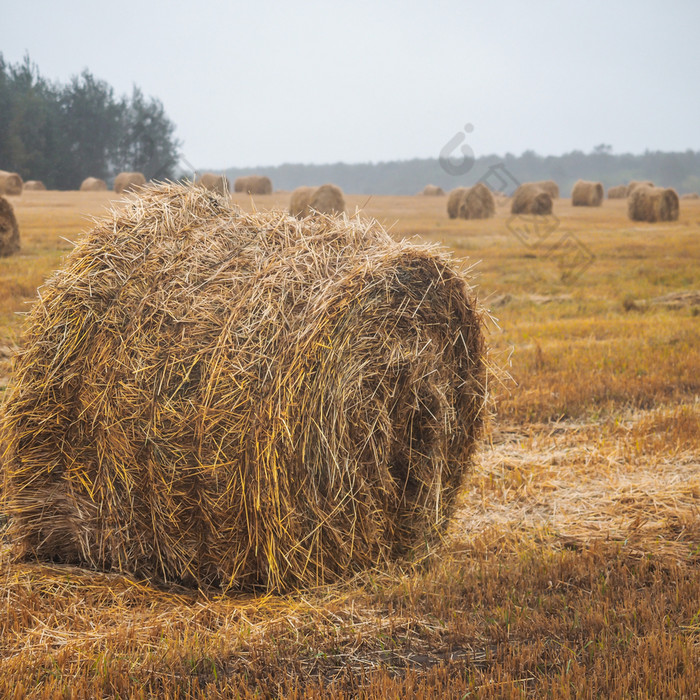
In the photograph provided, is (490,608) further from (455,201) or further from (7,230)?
(455,201)

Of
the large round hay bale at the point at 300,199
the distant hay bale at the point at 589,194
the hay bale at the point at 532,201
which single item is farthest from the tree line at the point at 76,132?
the distant hay bale at the point at 589,194

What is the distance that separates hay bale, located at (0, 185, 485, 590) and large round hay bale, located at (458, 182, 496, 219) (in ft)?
87.7

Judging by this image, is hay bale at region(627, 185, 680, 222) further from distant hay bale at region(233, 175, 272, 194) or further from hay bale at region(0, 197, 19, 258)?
hay bale at region(0, 197, 19, 258)

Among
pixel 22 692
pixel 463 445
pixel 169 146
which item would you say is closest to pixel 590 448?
pixel 463 445

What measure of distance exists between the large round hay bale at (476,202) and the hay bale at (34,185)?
57.8 ft

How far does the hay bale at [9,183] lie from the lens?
1139 inches

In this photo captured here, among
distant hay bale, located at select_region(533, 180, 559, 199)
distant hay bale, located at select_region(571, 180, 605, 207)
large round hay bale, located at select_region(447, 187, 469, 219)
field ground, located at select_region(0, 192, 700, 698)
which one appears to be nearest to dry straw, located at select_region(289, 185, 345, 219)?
large round hay bale, located at select_region(447, 187, 469, 219)

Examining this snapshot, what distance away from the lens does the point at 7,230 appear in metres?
16.0

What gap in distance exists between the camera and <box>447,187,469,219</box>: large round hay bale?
3127 centimetres

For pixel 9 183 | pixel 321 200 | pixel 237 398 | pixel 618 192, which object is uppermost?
pixel 618 192

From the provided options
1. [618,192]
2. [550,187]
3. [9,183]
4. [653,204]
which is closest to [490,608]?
[653,204]

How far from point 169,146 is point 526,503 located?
4164cm

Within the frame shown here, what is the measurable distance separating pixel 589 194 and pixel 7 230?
31.7 meters

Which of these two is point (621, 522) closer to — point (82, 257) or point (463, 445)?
point (463, 445)
